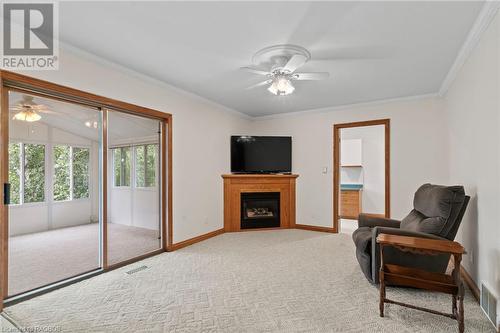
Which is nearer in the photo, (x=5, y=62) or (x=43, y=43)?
(x=5, y=62)

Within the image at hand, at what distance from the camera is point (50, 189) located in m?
3.21

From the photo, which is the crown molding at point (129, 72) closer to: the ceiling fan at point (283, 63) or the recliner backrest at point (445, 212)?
the ceiling fan at point (283, 63)

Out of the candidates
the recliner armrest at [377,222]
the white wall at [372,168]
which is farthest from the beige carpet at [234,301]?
the white wall at [372,168]

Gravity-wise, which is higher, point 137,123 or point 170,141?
point 137,123

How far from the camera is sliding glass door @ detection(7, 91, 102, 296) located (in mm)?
2674

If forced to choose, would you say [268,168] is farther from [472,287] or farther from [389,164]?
[472,287]

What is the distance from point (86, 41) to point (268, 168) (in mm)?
3763

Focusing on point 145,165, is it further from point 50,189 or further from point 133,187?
point 50,189

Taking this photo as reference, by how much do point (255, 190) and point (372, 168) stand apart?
133 inches

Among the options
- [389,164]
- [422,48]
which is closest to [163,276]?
[422,48]

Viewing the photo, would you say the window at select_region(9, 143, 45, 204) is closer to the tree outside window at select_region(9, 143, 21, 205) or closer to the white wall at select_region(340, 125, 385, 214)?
the tree outside window at select_region(9, 143, 21, 205)

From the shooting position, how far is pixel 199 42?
251cm

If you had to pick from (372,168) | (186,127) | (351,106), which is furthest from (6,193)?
(372,168)

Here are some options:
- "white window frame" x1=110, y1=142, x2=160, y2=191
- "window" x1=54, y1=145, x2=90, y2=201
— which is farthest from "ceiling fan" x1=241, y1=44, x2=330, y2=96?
"window" x1=54, y1=145, x2=90, y2=201
